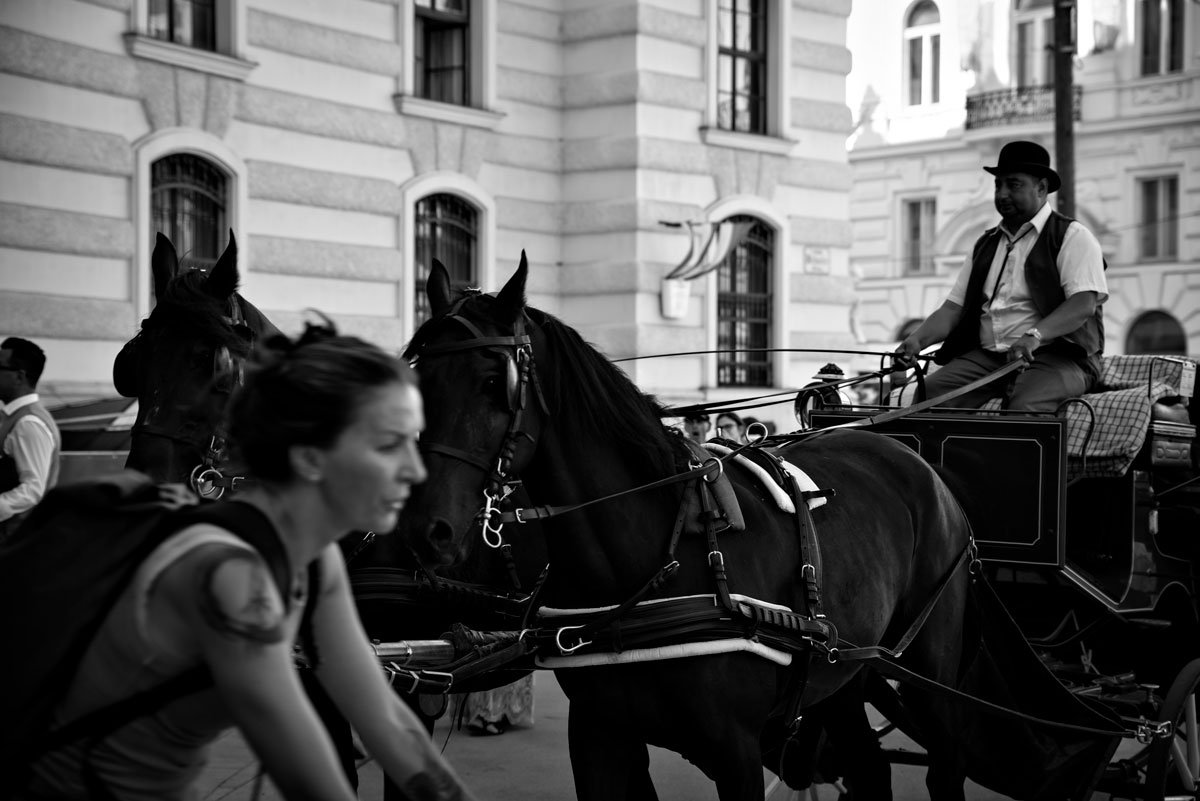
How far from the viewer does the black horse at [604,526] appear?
3.99 meters

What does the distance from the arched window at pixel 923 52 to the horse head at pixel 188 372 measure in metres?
28.9

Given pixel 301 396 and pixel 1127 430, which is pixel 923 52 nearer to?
pixel 1127 430

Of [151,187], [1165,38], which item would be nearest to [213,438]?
[151,187]

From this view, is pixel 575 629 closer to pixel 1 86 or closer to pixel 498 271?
pixel 1 86

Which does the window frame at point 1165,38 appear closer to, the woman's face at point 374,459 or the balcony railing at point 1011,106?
the balcony railing at point 1011,106

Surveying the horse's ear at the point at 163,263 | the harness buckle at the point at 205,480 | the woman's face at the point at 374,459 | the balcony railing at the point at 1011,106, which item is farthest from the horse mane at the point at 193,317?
the balcony railing at the point at 1011,106

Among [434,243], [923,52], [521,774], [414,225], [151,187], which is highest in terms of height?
[923,52]

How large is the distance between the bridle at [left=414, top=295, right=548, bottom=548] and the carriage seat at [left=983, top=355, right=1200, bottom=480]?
2.68 metres

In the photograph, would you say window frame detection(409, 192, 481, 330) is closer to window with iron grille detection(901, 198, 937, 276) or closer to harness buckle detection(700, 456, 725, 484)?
harness buckle detection(700, 456, 725, 484)

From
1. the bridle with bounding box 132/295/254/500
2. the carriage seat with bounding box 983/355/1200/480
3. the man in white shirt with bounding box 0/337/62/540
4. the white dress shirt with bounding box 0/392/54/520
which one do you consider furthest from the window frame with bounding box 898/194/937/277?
the bridle with bounding box 132/295/254/500

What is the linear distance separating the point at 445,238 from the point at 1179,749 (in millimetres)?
11504

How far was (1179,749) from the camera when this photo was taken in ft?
18.6

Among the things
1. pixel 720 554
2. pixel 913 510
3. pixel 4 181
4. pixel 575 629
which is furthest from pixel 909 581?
pixel 4 181

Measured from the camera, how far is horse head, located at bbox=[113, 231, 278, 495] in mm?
4754
